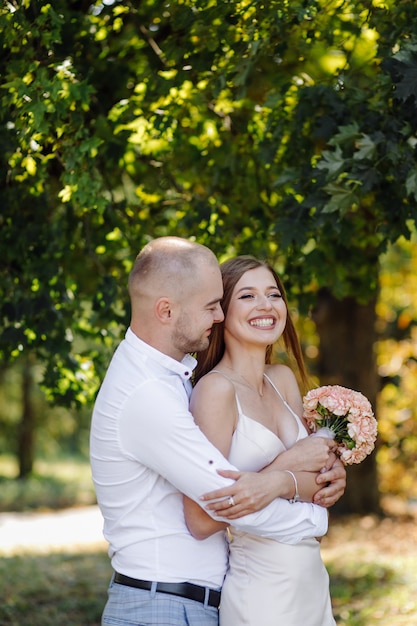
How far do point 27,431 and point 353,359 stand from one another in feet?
38.6

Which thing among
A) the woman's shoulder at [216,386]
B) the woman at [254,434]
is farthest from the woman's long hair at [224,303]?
the woman's shoulder at [216,386]

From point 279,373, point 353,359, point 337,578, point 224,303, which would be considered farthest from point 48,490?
point 224,303

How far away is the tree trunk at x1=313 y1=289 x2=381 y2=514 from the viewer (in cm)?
1139

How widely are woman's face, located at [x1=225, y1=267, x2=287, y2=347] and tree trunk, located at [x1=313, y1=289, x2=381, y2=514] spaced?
26.2 ft

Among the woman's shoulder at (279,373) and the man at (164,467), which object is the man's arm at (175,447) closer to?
the man at (164,467)

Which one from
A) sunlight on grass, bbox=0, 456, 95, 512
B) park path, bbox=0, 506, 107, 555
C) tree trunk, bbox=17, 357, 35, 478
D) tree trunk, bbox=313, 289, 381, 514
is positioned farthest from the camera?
tree trunk, bbox=17, 357, 35, 478

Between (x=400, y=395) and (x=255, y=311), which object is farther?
(x=400, y=395)

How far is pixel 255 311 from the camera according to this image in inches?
Result: 133

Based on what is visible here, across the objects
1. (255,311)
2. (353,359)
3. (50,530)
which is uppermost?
(255,311)

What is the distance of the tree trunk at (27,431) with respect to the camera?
2073 cm

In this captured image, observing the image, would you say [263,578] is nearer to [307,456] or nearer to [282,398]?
[307,456]

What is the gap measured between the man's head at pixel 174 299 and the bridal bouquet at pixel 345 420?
553mm

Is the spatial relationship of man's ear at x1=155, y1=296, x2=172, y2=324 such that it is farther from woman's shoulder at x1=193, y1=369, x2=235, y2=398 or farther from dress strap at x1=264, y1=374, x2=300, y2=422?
dress strap at x1=264, y1=374, x2=300, y2=422

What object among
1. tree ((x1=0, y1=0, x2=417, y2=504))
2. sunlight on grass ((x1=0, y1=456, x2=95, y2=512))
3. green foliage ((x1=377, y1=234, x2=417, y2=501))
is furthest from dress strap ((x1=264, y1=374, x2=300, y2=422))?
sunlight on grass ((x1=0, y1=456, x2=95, y2=512))
